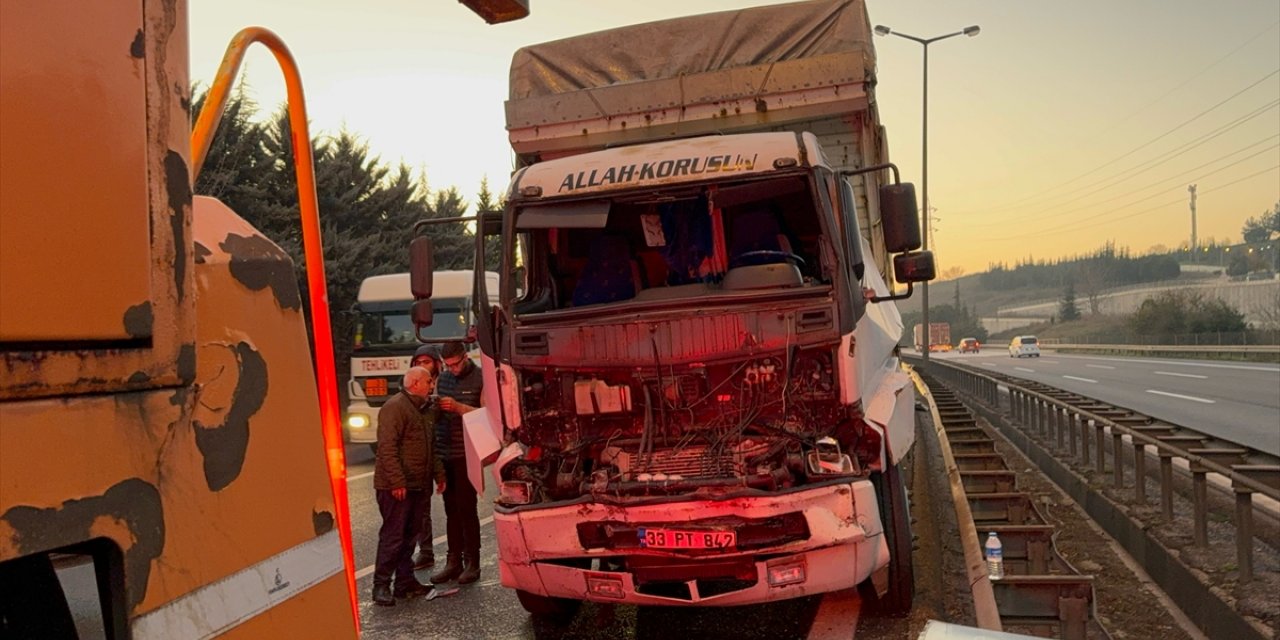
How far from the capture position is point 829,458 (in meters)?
5.46

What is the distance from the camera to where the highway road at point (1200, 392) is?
18.5 metres

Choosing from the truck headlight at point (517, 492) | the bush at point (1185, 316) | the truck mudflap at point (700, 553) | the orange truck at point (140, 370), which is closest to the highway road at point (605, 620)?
the truck mudflap at point (700, 553)

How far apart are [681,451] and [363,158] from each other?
28572 mm

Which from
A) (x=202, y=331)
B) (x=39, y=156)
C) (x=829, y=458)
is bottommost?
(x=829, y=458)

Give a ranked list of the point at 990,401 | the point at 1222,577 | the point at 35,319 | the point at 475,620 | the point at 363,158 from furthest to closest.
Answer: the point at 363,158, the point at 990,401, the point at 475,620, the point at 1222,577, the point at 35,319

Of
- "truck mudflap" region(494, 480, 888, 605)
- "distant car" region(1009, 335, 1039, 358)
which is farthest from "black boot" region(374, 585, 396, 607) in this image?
"distant car" region(1009, 335, 1039, 358)

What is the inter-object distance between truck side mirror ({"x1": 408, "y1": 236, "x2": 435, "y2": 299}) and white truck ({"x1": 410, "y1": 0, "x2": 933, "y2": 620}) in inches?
0.8

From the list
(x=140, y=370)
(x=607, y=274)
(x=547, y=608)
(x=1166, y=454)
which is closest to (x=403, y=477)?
(x=547, y=608)

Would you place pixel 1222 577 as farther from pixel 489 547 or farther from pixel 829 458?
pixel 489 547

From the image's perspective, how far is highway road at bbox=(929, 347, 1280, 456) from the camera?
18.5m

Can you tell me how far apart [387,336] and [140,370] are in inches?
629

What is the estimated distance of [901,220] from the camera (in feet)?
19.1

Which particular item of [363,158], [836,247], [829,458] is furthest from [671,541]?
[363,158]

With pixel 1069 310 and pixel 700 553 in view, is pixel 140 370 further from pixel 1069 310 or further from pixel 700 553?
pixel 1069 310
